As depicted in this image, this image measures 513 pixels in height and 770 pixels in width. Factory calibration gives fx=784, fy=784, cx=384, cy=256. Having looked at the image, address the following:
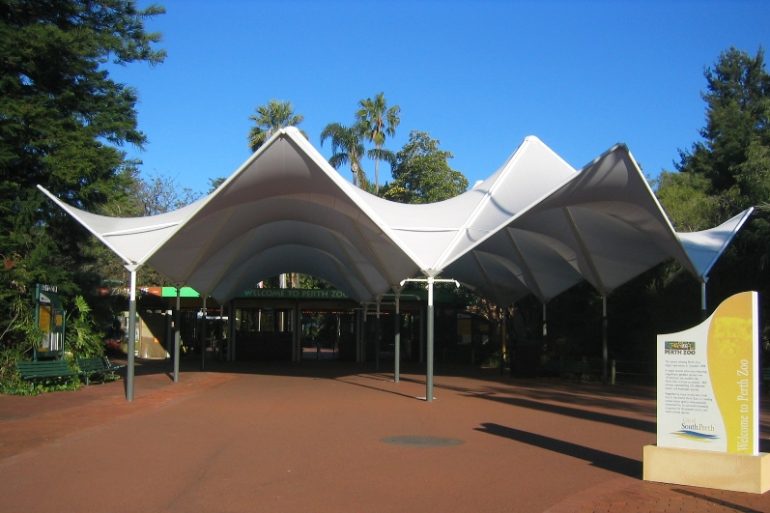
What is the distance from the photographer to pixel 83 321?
70.5ft

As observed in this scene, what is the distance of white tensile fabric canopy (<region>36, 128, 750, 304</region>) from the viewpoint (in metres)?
16.8

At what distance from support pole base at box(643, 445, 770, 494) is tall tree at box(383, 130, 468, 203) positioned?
34.1 m

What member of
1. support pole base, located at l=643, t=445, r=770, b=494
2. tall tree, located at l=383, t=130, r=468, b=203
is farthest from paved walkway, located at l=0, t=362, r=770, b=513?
tall tree, located at l=383, t=130, r=468, b=203

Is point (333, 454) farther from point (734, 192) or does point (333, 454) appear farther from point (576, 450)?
point (734, 192)

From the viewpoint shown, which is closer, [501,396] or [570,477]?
[570,477]

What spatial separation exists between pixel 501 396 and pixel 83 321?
11484 mm

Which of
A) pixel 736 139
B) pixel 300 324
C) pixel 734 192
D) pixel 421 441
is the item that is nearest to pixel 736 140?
pixel 736 139

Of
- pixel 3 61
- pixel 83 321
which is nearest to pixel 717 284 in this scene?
pixel 83 321

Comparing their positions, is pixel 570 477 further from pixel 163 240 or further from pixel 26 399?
pixel 26 399

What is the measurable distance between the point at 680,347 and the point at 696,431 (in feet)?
2.90

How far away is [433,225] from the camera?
1919 centimetres

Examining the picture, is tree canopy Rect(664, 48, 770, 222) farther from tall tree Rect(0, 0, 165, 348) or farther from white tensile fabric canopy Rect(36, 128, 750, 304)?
tall tree Rect(0, 0, 165, 348)

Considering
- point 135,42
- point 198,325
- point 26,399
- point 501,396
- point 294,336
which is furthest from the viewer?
point 198,325

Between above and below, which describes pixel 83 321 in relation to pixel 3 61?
below
